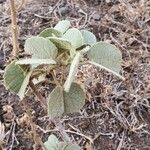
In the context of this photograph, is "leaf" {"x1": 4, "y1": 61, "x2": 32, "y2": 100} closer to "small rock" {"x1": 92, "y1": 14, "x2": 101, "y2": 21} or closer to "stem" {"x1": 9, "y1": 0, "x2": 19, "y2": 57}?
"stem" {"x1": 9, "y1": 0, "x2": 19, "y2": 57}

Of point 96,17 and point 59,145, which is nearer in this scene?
point 59,145

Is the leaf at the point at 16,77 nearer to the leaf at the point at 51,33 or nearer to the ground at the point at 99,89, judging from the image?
the leaf at the point at 51,33

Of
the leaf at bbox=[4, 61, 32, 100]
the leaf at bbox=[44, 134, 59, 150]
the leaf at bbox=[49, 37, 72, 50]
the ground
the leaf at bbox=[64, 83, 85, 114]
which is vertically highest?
the leaf at bbox=[49, 37, 72, 50]

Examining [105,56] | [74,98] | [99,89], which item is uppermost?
[105,56]

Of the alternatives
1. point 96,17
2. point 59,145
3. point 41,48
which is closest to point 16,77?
point 41,48

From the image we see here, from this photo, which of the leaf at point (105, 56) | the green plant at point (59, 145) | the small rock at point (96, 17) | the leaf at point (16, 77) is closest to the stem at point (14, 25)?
the leaf at point (16, 77)

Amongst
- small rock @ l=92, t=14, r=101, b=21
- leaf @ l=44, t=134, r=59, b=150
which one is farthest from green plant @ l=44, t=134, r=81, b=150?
small rock @ l=92, t=14, r=101, b=21

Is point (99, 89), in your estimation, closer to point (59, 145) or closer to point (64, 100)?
point (59, 145)
